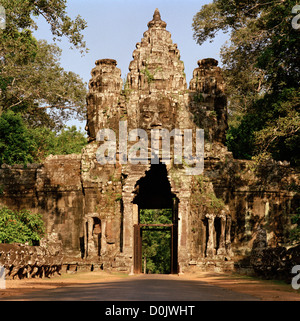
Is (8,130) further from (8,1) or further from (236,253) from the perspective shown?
(236,253)

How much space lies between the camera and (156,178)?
24641 mm


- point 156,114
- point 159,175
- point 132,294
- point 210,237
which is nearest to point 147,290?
point 132,294

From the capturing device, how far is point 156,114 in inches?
878

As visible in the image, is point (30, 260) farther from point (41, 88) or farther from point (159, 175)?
point (41, 88)

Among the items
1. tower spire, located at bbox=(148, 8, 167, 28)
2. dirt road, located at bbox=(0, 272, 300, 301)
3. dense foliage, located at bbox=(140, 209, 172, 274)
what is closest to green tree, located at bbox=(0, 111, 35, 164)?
tower spire, located at bbox=(148, 8, 167, 28)

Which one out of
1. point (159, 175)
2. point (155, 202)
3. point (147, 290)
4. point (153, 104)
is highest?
point (153, 104)

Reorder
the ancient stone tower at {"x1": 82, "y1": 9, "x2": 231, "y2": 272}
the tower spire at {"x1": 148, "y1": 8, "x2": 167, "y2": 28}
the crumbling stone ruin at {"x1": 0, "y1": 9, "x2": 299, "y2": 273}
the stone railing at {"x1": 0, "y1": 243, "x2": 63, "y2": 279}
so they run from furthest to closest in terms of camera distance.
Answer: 1. the tower spire at {"x1": 148, "y1": 8, "x2": 167, "y2": 28}
2. the ancient stone tower at {"x1": 82, "y1": 9, "x2": 231, "y2": 272}
3. the crumbling stone ruin at {"x1": 0, "y1": 9, "x2": 299, "y2": 273}
4. the stone railing at {"x1": 0, "y1": 243, "x2": 63, "y2": 279}

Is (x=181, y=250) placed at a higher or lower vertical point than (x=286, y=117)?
lower

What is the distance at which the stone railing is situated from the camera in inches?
566

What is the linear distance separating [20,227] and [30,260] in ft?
15.4

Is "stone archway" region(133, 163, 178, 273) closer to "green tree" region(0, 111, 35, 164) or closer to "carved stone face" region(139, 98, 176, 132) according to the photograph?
"carved stone face" region(139, 98, 176, 132)

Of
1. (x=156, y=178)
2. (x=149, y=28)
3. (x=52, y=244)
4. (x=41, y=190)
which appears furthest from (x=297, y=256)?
(x=149, y=28)

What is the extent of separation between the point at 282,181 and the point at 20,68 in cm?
2013

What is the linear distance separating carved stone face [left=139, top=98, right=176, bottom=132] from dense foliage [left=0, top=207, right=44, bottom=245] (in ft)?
20.1
